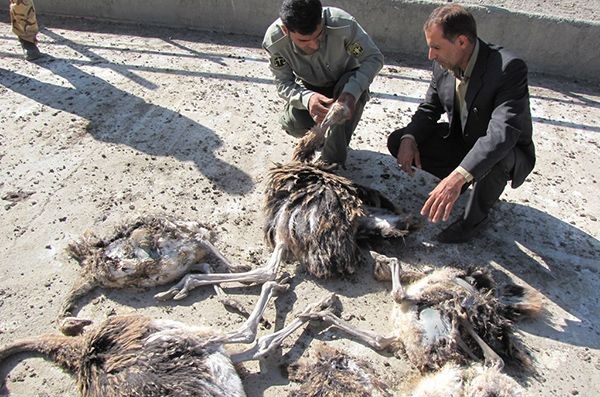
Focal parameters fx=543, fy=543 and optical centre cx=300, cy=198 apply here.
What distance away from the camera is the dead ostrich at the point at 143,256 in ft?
11.5

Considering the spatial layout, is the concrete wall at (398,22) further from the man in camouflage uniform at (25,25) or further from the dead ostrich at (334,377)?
the dead ostrich at (334,377)

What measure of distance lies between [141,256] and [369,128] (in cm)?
264

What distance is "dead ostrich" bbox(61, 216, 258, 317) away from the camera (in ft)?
11.5

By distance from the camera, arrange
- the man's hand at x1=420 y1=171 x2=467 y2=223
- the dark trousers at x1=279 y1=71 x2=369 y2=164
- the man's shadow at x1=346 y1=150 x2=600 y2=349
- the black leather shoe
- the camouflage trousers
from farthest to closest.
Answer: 1. the camouflage trousers
2. the dark trousers at x1=279 y1=71 x2=369 y2=164
3. the black leather shoe
4. the man's shadow at x1=346 y1=150 x2=600 y2=349
5. the man's hand at x1=420 y1=171 x2=467 y2=223

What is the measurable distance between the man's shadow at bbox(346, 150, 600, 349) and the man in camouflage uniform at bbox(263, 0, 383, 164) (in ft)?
2.51

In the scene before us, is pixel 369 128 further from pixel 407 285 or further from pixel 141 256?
pixel 141 256

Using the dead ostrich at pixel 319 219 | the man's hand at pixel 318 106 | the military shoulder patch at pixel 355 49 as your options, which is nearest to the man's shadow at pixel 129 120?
the dead ostrich at pixel 319 219

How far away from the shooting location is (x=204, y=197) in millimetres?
4387

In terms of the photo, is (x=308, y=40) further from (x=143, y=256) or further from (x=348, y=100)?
(x=143, y=256)

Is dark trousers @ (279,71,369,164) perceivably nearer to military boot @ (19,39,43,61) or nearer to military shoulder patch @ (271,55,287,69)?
military shoulder patch @ (271,55,287,69)

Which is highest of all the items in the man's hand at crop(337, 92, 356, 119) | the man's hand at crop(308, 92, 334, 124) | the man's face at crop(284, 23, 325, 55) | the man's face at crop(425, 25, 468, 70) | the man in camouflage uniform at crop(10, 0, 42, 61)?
the man's face at crop(425, 25, 468, 70)

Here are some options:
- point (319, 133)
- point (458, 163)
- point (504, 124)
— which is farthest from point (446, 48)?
point (319, 133)

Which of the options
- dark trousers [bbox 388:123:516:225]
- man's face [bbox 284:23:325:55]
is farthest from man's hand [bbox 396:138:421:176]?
man's face [bbox 284:23:325:55]

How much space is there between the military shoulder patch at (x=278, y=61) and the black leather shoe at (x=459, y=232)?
1879 millimetres
